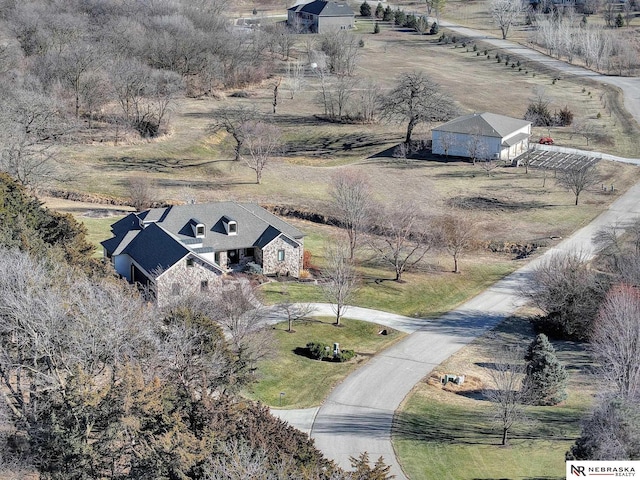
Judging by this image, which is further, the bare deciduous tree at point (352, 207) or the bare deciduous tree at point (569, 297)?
the bare deciduous tree at point (352, 207)

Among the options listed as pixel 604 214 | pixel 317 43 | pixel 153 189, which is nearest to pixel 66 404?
pixel 153 189

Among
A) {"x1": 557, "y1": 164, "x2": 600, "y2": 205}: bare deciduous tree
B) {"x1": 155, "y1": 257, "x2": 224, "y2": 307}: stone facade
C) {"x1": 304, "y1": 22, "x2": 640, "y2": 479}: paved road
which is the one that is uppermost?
{"x1": 557, "y1": 164, "x2": 600, "y2": 205}: bare deciduous tree

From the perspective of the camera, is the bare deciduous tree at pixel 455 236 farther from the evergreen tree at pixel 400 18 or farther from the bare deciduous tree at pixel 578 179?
the evergreen tree at pixel 400 18

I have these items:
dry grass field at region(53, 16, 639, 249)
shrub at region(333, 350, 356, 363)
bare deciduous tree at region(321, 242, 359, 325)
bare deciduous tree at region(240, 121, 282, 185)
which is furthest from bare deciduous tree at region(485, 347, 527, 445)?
bare deciduous tree at region(240, 121, 282, 185)

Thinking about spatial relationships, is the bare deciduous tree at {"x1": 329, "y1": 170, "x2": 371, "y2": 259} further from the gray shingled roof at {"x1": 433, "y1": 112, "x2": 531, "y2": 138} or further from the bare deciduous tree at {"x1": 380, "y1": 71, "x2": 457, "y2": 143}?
the bare deciduous tree at {"x1": 380, "y1": 71, "x2": 457, "y2": 143}

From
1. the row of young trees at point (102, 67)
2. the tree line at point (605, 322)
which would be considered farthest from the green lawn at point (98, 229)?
the tree line at point (605, 322)
